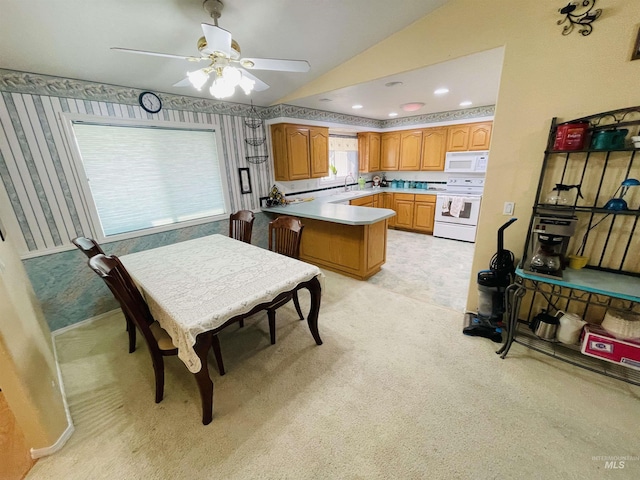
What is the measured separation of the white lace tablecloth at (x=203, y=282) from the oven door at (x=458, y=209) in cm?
383

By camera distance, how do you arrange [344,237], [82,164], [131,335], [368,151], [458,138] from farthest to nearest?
1. [368,151]
2. [458,138]
3. [344,237]
4. [82,164]
5. [131,335]

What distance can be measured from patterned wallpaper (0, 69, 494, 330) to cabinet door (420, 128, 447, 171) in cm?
427

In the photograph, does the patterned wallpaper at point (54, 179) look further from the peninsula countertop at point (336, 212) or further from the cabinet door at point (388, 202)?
the cabinet door at point (388, 202)

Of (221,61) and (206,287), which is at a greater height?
(221,61)

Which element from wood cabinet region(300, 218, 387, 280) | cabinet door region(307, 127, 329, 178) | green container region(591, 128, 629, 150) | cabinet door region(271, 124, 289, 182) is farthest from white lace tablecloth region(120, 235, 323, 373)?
cabinet door region(307, 127, 329, 178)

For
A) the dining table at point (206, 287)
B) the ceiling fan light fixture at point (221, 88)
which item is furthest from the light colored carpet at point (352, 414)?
the ceiling fan light fixture at point (221, 88)

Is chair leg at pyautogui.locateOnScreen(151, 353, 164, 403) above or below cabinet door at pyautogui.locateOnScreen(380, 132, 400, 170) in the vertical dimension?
below

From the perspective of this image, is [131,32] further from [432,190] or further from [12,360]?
[432,190]

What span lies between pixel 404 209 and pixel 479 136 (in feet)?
6.14

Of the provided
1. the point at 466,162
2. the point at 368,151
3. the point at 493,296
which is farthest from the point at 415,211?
the point at 493,296

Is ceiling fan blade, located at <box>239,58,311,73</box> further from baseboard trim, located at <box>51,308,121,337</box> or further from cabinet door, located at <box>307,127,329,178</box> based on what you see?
baseboard trim, located at <box>51,308,121,337</box>

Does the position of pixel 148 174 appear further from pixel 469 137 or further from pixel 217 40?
pixel 469 137

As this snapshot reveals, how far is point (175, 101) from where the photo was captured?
290cm

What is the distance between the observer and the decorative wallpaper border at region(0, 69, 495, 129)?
2.06 m
